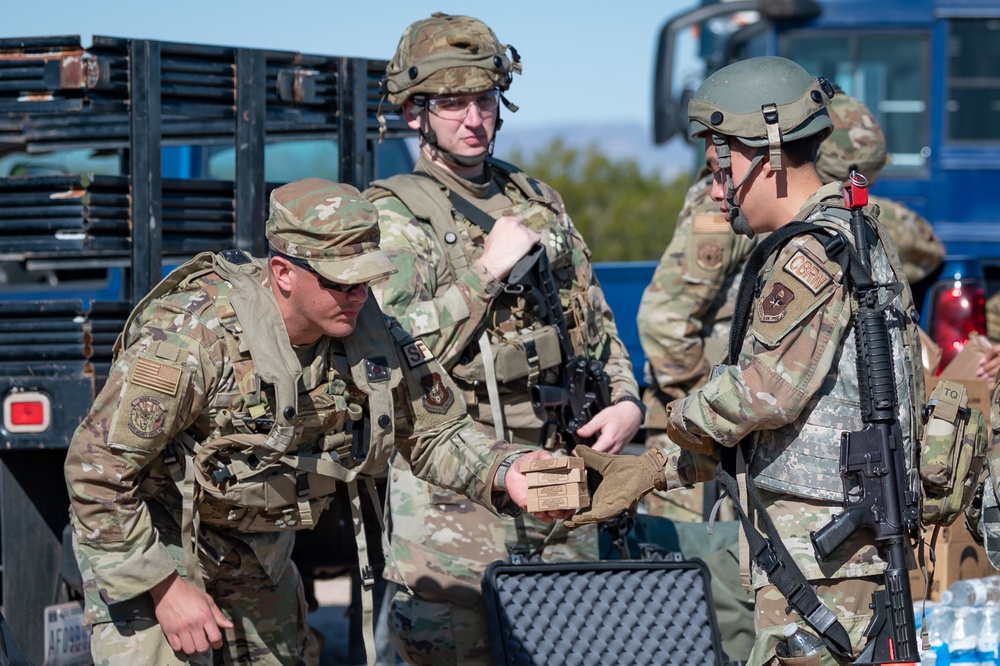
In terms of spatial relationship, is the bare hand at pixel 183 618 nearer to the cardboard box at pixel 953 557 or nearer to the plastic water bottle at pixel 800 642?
the plastic water bottle at pixel 800 642

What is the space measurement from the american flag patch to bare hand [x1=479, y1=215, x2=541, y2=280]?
3.19ft

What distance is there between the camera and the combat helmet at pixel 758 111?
2.94 meters

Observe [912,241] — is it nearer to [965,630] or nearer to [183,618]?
[965,630]

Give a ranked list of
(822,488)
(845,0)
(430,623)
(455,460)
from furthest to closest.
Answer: (845,0) → (430,623) → (455,460) → (822,488)

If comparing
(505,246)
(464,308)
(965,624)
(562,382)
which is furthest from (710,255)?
(965,624)

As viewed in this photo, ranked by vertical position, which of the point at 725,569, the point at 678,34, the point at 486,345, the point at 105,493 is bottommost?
the point at 725,569

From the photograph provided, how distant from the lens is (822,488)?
113 inches

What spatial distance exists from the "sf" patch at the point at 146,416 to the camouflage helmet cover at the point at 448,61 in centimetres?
127

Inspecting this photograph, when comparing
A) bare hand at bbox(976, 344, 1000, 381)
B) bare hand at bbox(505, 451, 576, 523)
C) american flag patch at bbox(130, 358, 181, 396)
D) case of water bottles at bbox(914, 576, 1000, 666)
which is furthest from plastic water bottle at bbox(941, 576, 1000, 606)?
american flag patch at bbox(130, 358, 181, 396)

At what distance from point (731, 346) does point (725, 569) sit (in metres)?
1.44

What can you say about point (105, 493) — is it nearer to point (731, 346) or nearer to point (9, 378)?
point (9, 378)

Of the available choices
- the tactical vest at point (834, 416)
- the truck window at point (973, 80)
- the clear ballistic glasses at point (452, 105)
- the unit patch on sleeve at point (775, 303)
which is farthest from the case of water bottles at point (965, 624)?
the truck window at point (973, 80)

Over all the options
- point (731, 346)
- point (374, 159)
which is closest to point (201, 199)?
point (374, 159)

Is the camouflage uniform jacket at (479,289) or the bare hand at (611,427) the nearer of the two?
the camouflage uniform jacket at (479,289)
